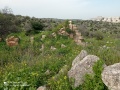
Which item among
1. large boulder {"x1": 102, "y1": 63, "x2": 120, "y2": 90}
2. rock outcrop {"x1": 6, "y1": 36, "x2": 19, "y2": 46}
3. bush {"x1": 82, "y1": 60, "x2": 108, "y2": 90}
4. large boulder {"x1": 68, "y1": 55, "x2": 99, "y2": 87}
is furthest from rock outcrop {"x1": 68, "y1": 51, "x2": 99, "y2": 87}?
rock outcrop {"x1": 6, "y1": 36, "x2": 19, "y2": 46}

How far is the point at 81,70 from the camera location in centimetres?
716

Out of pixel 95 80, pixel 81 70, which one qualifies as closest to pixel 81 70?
pixel 81 70

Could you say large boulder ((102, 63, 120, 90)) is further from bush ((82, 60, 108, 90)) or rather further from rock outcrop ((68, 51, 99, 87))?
rock outcrop ((68, 51, 99, 87))

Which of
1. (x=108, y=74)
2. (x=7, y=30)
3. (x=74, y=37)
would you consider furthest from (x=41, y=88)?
(x=7, y=30)

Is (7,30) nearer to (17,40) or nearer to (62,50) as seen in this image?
(17,40)

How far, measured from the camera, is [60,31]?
19203 mm

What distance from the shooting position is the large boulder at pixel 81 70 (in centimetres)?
699

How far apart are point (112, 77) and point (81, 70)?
52.0 inches

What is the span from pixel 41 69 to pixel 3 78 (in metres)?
1.20

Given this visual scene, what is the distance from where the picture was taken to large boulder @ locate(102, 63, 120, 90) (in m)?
5.92

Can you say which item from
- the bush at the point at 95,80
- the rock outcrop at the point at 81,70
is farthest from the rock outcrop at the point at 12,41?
the bush at the point at 95,80

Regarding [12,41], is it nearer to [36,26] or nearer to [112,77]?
[36,26]

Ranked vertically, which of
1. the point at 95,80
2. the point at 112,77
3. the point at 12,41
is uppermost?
the point at 112,77

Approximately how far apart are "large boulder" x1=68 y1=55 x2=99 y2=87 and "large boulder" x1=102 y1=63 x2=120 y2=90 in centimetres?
80
